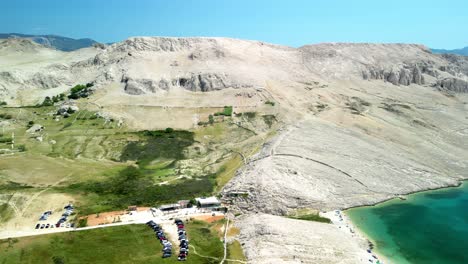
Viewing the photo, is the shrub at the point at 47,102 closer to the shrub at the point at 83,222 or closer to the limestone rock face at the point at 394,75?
the shrub at the point at 83,222

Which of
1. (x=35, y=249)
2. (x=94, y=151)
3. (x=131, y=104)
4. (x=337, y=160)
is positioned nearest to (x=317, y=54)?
(x=131, y=104)

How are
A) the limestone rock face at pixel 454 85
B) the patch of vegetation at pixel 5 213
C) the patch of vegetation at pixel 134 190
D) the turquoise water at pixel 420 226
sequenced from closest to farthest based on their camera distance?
the turquoise water at pixel 420 226 → the patch of vegetation at pixel 5 213 → the patch of vegetation at pixel 134 190 → the limestone rock face at pixel 454 85

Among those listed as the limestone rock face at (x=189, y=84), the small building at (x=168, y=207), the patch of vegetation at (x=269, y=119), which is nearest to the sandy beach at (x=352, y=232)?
the small building at (x=168, y=207)

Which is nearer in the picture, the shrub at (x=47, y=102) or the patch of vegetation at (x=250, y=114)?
the patch of vegetation at (x=250, y=114)

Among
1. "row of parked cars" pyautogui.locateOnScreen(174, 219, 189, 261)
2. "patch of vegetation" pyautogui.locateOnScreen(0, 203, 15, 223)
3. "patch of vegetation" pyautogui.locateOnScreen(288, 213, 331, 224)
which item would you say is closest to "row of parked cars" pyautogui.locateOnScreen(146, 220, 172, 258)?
"row of parked cars" pyautogui.locateOnScreen(174, 219, 189, 261)

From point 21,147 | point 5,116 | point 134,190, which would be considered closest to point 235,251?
point 134,190

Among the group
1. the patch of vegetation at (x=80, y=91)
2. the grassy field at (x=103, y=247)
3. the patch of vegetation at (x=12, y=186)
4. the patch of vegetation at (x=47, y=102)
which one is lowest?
the grassy field at (x=103, y=247)

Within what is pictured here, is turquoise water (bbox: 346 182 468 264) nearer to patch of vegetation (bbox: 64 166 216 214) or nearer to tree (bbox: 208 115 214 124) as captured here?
patch of vegetation (bbox: 64 166 216 214)
